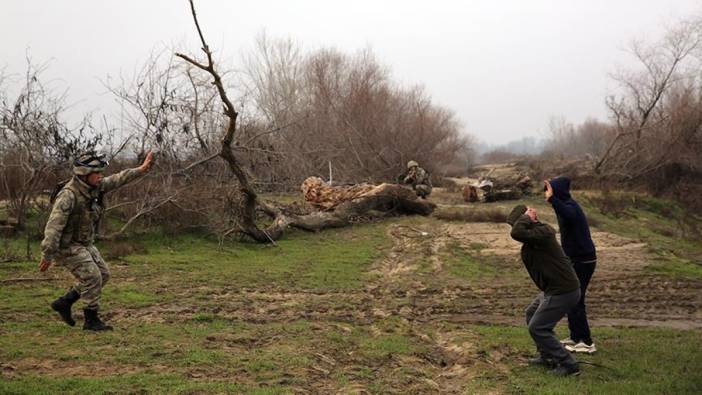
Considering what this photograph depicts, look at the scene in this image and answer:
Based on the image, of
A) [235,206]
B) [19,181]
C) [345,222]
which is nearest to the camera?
[19,181]

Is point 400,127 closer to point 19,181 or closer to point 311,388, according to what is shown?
point 19,181

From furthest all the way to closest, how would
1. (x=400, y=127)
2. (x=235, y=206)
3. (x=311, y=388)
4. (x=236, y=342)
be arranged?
1. (x=400, y=127)
2. (x=235, y=206)
3. (x=236, y=342)
4. (x=311, y=388)

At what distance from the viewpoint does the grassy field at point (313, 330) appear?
18.0 feet

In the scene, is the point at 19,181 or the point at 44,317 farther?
the point at 19,181

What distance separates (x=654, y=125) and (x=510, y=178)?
1036cm

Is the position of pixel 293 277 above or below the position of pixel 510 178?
below

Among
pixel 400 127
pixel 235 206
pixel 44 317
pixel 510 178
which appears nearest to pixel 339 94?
pixel 400 127

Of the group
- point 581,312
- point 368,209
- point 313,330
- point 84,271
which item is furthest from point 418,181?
point 84,271

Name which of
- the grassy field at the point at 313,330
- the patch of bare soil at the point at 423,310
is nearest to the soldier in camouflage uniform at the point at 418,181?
the patch of bare soil at the point at 423,310

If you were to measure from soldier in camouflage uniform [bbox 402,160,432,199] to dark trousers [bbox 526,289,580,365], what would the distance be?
61.7 ft

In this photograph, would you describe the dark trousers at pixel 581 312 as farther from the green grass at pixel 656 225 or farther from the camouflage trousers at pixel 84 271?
the green grass at pixel 656 225

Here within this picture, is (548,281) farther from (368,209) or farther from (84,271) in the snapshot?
(368,209)

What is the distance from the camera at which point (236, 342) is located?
674 centimetres

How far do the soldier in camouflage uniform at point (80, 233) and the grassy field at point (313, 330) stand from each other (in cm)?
32
